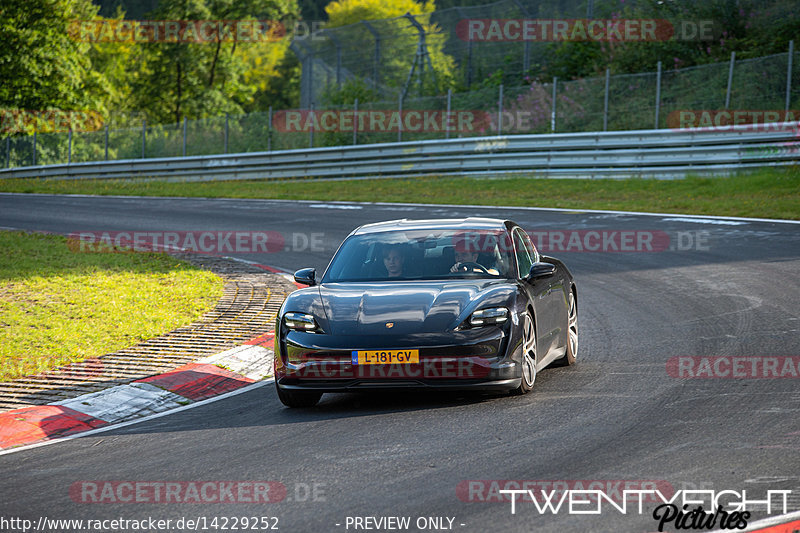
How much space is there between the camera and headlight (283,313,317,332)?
805 centimetres

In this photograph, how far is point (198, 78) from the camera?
208 ft

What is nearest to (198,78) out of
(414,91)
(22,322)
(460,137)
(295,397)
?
(414,91)

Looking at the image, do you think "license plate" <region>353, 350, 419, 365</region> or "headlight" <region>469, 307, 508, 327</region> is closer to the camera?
"license plate" <region>353, 350, 419, 365</region>

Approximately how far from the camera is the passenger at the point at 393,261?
29.3 ft

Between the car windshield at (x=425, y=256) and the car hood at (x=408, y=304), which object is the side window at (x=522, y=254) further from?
the car hood at (x=408, y=304)

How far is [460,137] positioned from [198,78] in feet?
113

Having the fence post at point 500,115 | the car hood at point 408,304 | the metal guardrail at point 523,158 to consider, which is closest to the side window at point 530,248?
the car hood at point 408,304

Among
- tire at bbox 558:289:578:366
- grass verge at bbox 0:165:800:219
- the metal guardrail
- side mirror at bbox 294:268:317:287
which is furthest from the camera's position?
the metal guardrail

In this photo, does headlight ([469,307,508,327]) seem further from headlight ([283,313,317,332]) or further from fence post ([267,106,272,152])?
fence post ([267,106,272,152])

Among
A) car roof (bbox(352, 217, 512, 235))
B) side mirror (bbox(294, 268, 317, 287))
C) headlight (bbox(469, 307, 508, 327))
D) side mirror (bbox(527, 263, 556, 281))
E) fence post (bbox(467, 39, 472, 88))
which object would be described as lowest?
headlight (bbox(469, 307, 508, 327))

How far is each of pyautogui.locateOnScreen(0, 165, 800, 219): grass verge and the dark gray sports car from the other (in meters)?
13.1

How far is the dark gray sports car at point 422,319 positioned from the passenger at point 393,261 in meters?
0.01

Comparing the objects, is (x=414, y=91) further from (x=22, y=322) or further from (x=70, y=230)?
(x=22, y=322)

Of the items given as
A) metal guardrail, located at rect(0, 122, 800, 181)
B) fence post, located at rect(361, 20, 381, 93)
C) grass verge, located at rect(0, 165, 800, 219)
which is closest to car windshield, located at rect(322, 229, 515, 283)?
grass verge, located at rect(0, 165, 800, 219)
